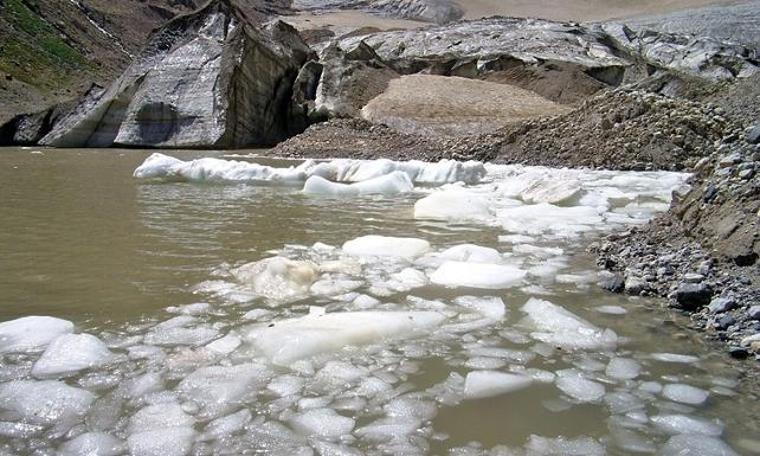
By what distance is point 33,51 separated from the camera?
3216 centimetres

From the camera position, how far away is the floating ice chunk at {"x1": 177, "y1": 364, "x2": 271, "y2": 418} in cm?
184

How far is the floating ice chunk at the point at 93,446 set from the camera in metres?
1.58

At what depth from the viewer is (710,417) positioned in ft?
5.86

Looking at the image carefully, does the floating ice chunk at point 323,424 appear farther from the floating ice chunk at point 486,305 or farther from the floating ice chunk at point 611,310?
the floating ice chunk at point 611,310

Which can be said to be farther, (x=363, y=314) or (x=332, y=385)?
(x=363, y=314)

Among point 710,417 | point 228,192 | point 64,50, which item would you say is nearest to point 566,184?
point 228,192

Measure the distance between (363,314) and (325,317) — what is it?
0.17 meters

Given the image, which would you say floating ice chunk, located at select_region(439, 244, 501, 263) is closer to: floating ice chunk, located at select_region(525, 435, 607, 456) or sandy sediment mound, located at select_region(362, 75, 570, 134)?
floating ice chunk, located at select_region(525, 435, 607, 456)

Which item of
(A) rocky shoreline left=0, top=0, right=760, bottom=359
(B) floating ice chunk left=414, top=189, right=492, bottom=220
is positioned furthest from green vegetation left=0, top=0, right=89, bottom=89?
(B) floating ice chunk left=414, top=189, right=492, bottom=220

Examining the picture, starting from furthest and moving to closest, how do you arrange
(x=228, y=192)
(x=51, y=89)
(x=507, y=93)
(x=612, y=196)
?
(x=51, y=89), (x=507, y=93), (x=228, y=192), (x=612, y=196)

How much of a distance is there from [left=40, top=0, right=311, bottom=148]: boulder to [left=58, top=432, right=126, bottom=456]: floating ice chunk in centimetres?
1619

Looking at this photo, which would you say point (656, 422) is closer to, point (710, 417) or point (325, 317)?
point (710, 417)

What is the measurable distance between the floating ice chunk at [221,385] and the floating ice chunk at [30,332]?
725 millimetres

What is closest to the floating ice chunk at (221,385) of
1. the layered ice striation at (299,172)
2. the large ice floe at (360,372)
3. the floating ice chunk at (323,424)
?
the large ice floe at (360,372)
